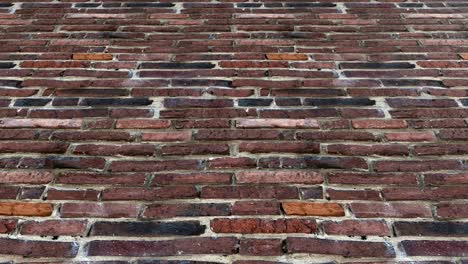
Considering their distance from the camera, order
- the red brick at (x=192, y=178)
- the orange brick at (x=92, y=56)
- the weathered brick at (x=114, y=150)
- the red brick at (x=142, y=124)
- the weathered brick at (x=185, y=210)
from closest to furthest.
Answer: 1. the weathered brick at (x=185, y=210)
2. the red brick at (x=192, y=178)
3. the weathered brick at (x=114, y=150)
4. the red brick at (x=142, y=124)
5. the orange brick at (x=92, y=56)

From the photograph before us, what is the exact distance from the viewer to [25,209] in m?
1.60

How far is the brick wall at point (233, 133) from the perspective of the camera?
4.97ft

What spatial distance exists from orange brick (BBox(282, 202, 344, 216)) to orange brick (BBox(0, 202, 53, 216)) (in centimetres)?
81

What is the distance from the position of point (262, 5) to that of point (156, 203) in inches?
61.0

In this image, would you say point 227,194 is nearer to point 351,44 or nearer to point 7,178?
point 7,178

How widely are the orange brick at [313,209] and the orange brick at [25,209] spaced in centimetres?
81

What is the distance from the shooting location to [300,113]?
197 cm

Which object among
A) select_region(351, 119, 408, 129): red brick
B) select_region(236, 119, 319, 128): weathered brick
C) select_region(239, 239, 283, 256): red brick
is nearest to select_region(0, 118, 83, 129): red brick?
select_region(236, 119, 319, 128): weathered brick

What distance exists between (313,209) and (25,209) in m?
0.98

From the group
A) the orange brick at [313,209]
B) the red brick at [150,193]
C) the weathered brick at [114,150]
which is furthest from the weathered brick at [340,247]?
the weathered brick at [114,150]

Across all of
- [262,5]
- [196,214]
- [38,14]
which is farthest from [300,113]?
[38,14]

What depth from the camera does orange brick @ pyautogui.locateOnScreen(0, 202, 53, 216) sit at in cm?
158

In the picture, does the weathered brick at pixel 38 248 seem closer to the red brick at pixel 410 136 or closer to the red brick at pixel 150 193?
the red brick at pixel 150 193

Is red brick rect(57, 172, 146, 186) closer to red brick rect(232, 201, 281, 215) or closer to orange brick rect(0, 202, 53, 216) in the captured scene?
orange brick rect(0, 202, 53, 216)
